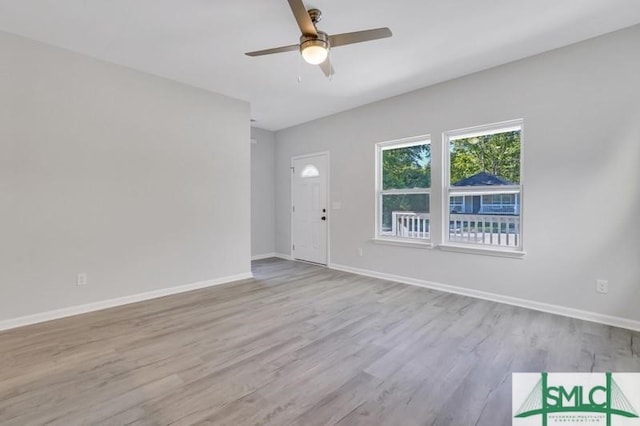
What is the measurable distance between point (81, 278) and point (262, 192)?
364cm

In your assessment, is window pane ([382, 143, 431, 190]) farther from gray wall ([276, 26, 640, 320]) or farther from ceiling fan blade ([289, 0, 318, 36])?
ceiling fan blade ([289, 0, 318, 36])

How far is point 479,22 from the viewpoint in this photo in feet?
8.61

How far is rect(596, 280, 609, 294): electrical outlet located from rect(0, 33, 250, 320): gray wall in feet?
14.4

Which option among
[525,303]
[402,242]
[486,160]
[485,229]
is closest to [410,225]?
[402,242]

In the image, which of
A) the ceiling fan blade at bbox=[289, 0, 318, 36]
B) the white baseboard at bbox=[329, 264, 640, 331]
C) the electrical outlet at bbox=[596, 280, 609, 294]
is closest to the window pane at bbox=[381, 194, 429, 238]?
the white baseboard at bbox=[329, 264, 640, 331]

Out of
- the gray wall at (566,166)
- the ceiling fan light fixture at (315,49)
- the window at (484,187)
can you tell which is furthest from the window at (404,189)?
the ceiling fan light fixture at (315,49)

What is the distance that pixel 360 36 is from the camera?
7.34 feet

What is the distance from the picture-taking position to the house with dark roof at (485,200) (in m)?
3.47

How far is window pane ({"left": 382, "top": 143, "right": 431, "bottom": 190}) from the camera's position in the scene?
4.23 m

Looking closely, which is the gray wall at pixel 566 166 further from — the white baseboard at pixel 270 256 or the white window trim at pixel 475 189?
the white baseboard at pixel 270 256

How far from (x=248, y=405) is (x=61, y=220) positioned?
284 centimetres

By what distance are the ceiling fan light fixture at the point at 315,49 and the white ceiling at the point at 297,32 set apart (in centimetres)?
39

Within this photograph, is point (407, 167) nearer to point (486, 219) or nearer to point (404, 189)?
point (404, 189)

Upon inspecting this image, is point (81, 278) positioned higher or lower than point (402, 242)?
lower
